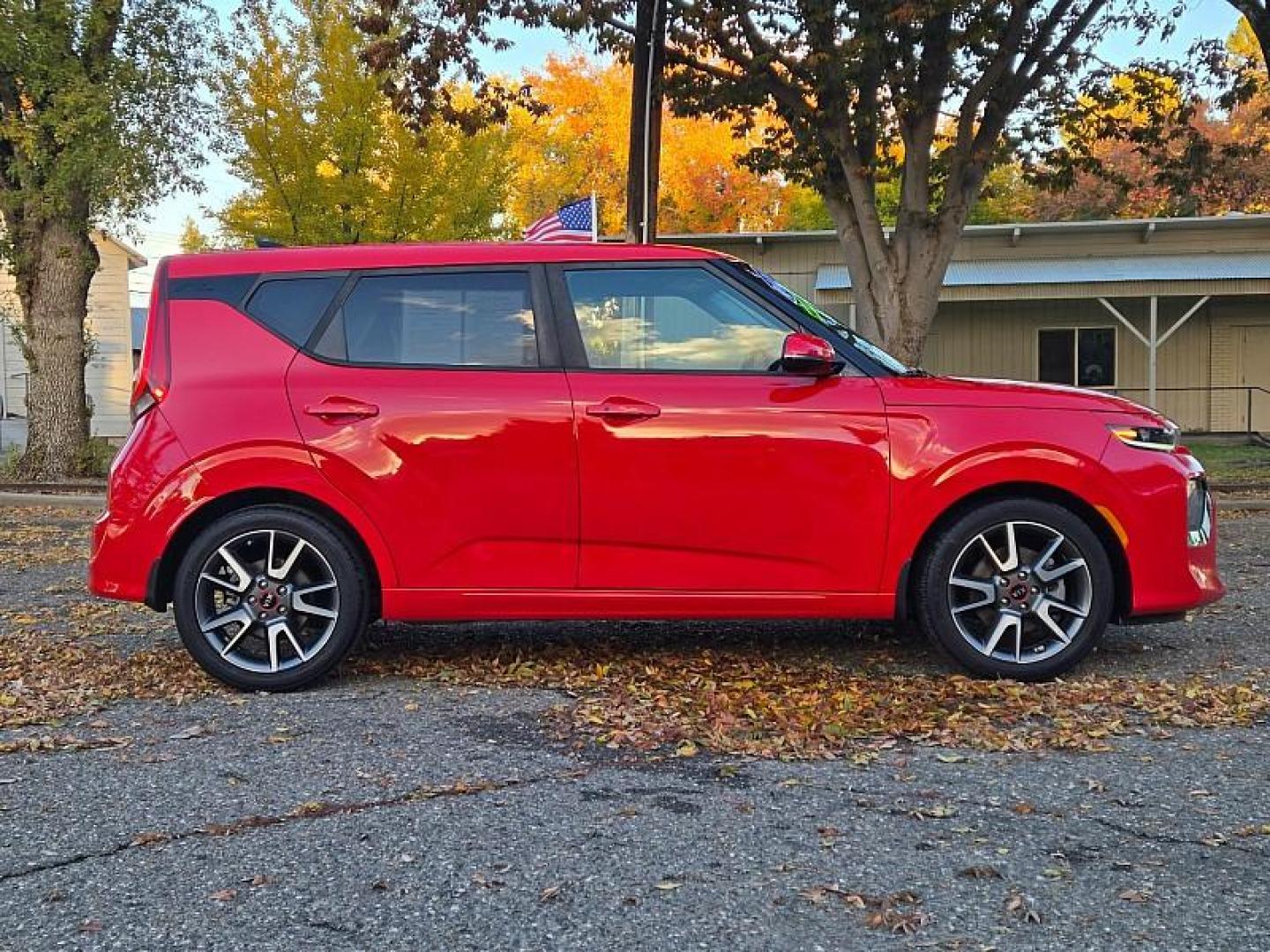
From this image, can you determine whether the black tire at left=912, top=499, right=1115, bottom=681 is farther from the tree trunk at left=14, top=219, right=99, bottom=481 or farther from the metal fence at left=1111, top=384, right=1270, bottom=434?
the metal fence at left=1111, top=384, right=1270, bottom=434

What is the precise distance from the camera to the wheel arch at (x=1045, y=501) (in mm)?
4891

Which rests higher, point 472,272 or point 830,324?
point 472,272

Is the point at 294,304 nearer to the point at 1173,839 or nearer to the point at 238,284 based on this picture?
the point at 238,284

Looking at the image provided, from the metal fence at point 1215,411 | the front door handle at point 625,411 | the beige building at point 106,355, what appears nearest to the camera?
the front door handle at point 625,411

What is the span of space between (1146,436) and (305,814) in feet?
11.8

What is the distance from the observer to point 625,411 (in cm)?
489

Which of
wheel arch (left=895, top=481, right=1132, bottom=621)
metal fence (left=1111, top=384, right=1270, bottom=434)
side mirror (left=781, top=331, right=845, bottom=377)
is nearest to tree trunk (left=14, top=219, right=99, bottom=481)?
side mirror (left=781, top=331, right=845, bottom=377)

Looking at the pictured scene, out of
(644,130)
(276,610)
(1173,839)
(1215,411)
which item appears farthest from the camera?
(1215,411)

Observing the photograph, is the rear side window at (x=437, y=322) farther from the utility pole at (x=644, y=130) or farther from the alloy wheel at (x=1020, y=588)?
the utility pole at (x=644, y=130)

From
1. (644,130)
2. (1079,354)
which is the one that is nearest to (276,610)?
(644,130)

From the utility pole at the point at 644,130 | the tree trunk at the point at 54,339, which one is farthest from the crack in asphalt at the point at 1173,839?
the tree trunk at the point at 54,339

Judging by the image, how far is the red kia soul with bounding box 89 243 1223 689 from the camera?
486 cm

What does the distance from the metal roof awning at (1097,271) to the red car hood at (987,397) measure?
57.3 feet

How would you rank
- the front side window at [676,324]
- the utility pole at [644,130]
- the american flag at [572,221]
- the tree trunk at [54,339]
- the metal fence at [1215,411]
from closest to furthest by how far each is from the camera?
the front side window at [676,324]
the american flag at [572,221]
the utility pole at [644,130]
the tree trunk at [54,339]
the metal fence at [1215,411]
